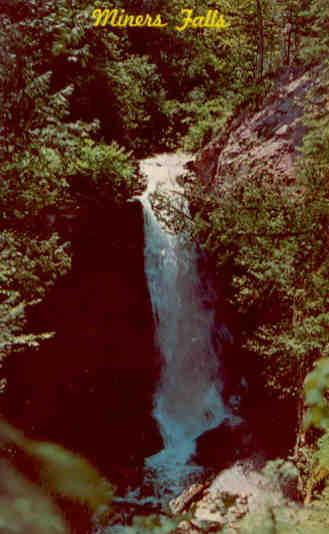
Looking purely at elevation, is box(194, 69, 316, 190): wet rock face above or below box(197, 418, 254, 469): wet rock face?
above

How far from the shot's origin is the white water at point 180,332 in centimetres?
1039

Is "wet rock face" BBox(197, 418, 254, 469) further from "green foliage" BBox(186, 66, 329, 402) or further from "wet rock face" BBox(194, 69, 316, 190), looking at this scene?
"wet rock face" BBox(194, 69, 316, 190)

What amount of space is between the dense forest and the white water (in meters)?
0.99

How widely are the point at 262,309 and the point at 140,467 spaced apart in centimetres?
390

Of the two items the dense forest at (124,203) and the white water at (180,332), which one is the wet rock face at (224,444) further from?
the dense forest at (124,203)

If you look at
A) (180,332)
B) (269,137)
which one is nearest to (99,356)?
(180,332)

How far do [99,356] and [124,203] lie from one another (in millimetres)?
3313

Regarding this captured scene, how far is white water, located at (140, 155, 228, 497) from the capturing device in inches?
409

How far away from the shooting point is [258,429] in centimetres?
959

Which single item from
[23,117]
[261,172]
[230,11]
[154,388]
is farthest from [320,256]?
[230,11]

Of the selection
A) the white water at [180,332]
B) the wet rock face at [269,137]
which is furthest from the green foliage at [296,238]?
the white water at [180,332]

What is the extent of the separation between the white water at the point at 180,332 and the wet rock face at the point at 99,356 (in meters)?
0.24

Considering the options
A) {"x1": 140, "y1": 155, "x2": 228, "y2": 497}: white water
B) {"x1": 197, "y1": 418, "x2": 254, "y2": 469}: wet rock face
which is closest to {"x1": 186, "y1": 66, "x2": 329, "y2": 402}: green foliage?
{"x1": 197, "y1": 418, "x2": 254, "y2": 469}: wet rock face

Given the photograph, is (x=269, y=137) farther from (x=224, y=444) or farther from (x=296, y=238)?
(x=224, y=444)
